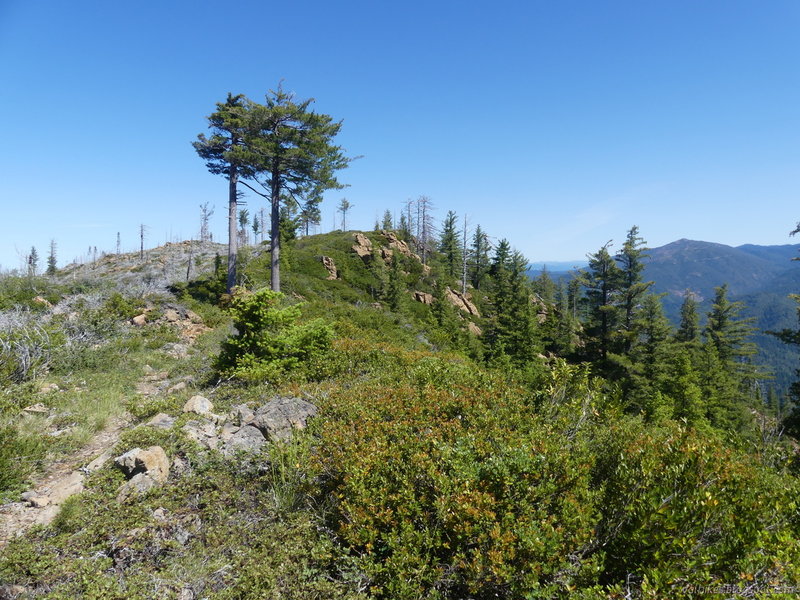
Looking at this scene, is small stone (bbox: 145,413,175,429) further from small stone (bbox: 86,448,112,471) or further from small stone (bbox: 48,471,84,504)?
small stone (bbox: 48,471,84,504)

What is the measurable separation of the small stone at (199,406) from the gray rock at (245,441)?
1.19 m

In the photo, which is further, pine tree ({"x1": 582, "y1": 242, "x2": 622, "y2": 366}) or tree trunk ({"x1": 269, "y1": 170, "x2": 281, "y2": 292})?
pine tree ({"x1": 582, "y1": 242, "x2": 622, "y2": 366})

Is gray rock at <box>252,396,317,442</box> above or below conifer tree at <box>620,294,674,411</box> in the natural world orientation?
above

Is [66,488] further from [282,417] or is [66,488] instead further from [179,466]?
[282,417]

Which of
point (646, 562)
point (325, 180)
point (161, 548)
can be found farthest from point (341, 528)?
point (325, 180)

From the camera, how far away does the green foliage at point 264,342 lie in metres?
8.45

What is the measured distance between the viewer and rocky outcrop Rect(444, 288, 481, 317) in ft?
125

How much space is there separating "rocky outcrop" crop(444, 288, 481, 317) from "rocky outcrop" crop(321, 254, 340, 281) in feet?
38.0

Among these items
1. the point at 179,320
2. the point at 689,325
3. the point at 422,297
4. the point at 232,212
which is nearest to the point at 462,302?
the point at 422,297

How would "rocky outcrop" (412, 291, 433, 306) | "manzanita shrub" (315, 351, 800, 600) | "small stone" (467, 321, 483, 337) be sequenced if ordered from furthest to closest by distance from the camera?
"rocky outcrop" (412, 291, 433, 306)
"small stone" (467, 321, 483, 337)
"manzanita shrub" (315, 351, 800, 600)

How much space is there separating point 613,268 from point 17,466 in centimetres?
2779

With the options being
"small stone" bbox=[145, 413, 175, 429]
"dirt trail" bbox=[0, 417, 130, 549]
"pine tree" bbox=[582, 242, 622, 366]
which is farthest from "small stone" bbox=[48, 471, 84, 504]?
"pine tree" bbox=[582, 242, 622, 366]

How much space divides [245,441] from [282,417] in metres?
0.66

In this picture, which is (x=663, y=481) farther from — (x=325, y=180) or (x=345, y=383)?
(x=325, y=180)
